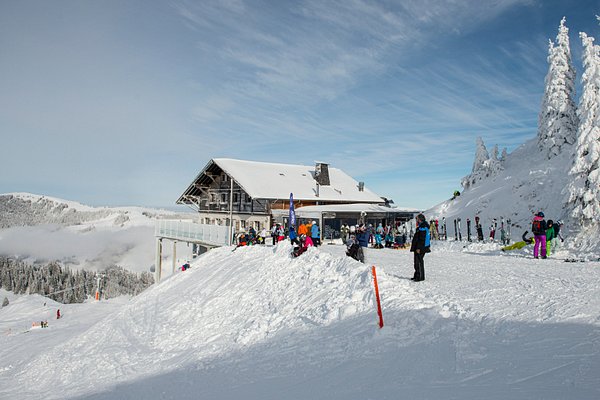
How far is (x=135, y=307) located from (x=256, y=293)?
7.98 m

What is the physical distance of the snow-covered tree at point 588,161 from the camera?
19.2 meters

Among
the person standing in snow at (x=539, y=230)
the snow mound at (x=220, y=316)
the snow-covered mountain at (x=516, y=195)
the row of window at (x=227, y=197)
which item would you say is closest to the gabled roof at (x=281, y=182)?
the row of window at (x=227, y=197)

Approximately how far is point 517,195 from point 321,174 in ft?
56.9

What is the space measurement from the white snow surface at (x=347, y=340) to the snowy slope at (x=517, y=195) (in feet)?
53.7

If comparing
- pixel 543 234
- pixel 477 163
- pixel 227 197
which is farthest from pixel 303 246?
pixel 477 163

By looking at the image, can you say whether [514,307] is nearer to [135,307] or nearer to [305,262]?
[305,262]

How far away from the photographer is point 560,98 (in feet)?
106

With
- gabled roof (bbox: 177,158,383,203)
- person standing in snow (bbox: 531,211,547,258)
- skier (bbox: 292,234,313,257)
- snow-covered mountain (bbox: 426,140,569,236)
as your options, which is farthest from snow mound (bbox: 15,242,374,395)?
snow-covered mountain (bbox: 426,140,569,236)

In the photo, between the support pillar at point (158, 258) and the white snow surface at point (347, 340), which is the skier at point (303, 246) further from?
the support pillar at point (158, 258)

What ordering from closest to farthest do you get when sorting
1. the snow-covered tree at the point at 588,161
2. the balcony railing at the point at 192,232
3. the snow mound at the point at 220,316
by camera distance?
the snow mound at the point at 220,316, the snow-covered tree at the point at 588,161, the balcony railing at the point at 192,232

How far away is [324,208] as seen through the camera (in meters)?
28.7

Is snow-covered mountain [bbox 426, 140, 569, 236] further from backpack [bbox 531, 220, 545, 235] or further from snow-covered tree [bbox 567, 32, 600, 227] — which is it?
backpack [bbox 531, 220, 545, 235]

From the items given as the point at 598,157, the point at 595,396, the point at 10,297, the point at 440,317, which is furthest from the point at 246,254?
the point at 10,297

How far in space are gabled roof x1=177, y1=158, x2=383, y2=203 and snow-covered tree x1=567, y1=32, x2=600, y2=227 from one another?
1826cm
